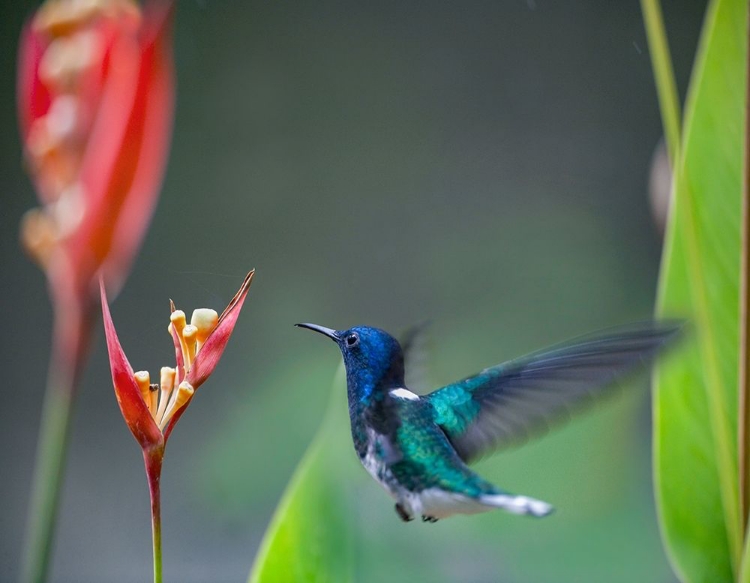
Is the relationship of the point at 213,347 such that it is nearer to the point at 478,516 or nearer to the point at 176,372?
the point at 176,372

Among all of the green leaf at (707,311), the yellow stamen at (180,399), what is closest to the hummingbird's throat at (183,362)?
the yellow stamen at (180,399)

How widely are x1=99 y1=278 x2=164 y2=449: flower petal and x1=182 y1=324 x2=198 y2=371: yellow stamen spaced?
0.04 feet

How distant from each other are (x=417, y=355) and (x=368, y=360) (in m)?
0.04

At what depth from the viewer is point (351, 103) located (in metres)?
0.79

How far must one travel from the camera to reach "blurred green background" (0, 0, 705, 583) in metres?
0.51

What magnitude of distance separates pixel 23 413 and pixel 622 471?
1.56 ft

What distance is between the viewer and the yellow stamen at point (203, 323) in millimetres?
201

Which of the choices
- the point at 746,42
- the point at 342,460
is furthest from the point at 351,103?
the point at 342,460

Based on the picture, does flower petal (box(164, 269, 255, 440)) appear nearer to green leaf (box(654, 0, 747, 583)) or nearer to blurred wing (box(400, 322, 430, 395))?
blurred wing (box(400, 322, 430, 395))

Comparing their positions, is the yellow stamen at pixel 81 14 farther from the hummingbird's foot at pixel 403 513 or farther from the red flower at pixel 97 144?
the hummingbird's foot at pixel 403 513

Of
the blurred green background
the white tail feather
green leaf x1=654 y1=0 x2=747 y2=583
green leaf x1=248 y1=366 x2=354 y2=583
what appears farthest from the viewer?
the blurred green background

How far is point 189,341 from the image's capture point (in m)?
0.20

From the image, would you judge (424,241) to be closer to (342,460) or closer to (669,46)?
(669,46)

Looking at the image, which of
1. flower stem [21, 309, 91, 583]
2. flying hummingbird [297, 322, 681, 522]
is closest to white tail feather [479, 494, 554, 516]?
flying hummingbird [297, 322, 681, 522]
